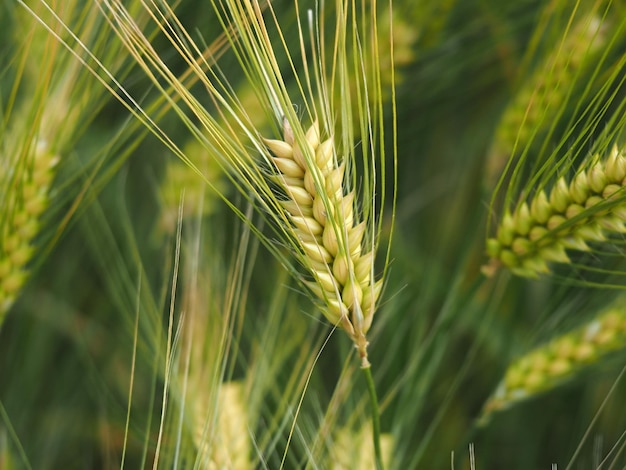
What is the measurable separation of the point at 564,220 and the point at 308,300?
1.03ft

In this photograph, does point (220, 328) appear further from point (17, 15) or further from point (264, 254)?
point (17, 15)

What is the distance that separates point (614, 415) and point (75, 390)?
654 millimetres

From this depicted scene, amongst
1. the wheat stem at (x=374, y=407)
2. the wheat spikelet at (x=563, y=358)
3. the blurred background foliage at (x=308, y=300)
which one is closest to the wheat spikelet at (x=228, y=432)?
the blurred background foliage at (x=308, y=300)

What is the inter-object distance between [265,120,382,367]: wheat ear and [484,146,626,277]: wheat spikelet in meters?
0.15

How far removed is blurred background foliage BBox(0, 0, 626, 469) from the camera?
62cm

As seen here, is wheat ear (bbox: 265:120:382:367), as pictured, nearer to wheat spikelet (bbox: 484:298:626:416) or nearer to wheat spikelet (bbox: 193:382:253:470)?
wheat spikelet (bbox: 193:382:253:470)

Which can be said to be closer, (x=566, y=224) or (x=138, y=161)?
(x=566, y=224)

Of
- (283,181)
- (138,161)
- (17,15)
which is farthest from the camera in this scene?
(138,161)

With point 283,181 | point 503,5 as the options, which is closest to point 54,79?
point 283,181

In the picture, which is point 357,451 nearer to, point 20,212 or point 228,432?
→ point 228,432

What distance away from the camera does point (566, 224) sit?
0.46m

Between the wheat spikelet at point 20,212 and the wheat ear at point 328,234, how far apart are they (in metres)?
0.23

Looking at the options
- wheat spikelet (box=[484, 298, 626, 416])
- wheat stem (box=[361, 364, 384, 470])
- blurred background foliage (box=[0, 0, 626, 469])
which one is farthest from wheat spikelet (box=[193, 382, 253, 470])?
wheat spikelet (box=[484, 298, 626, 416])

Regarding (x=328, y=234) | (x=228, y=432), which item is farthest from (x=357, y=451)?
(x=328, y=234)
